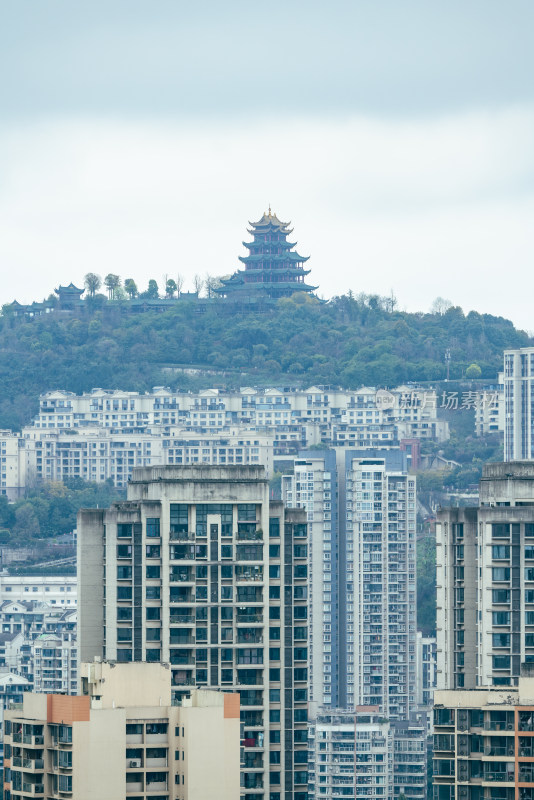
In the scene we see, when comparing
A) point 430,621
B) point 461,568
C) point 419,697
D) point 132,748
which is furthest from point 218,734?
point 430,621

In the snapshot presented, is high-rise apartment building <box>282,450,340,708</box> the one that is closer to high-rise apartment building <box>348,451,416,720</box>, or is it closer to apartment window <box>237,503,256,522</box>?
high-rise apartment building <box>348,451,416,720</box>

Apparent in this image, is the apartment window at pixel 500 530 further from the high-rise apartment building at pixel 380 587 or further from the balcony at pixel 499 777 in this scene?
the high-rise apartment building at pixel 380 587

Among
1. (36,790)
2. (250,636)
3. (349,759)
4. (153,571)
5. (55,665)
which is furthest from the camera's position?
(55,665)

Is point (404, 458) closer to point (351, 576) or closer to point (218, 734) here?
point (351, 576)

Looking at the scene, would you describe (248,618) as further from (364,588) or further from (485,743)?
(364,588)

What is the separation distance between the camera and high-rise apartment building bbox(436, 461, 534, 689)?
304 ft

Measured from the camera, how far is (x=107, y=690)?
7338 centimetres

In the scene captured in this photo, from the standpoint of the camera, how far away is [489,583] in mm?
93000

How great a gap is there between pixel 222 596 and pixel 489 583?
9203 millimetres

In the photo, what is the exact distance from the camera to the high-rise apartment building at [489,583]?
9262 cm

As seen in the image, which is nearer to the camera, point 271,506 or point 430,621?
point 271,506

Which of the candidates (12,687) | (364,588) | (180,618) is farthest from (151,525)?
(364,588)

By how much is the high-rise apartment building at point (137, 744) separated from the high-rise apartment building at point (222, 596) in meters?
14.8

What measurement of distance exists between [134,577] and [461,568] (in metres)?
11.3
